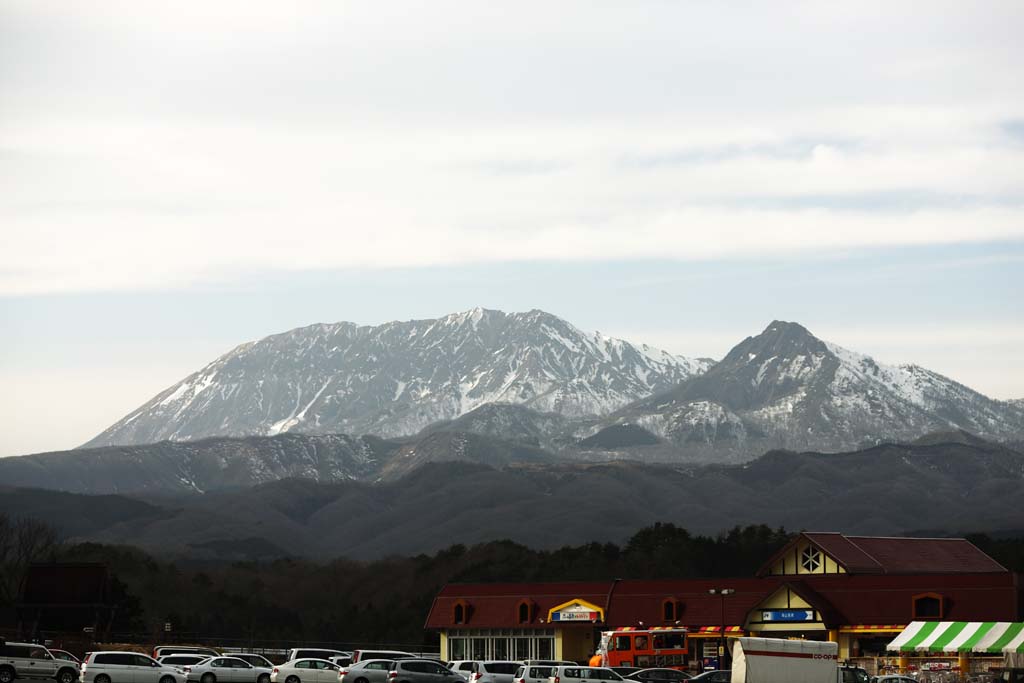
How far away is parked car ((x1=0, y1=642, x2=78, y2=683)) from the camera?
69250mm

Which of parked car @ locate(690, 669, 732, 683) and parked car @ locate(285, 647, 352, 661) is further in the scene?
parked car @ locate(285, 647, 352, 661)

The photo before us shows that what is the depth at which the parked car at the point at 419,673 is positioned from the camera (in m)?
67.7

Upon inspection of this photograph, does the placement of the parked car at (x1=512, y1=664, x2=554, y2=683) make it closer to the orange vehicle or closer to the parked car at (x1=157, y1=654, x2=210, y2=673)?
the orange vehicle

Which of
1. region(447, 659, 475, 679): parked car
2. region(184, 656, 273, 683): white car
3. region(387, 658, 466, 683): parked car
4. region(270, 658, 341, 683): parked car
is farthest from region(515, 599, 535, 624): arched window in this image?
region(270, 658, 341, 683): parked car

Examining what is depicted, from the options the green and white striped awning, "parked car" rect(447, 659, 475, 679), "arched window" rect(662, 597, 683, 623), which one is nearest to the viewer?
the green and white striped awning

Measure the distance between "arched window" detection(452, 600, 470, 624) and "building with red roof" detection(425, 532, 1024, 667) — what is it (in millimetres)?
68

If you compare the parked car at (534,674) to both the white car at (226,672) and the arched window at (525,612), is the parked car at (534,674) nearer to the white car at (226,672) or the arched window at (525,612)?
the white car at (226,672)

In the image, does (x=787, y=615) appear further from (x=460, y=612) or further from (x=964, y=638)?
(x=460, y=612)

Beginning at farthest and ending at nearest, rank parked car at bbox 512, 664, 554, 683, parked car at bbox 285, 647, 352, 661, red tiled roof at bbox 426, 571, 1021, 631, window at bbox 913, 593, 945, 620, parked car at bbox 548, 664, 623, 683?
window at bbox 913, 593, 945, 620
red tiled roof at bbox 426, 571, 1021, 631
parked car at bbox 285, 647, 352, 661
parked car at bbox 512, 664, 554, 683
parked car at bbox 548, 664, 623, 683

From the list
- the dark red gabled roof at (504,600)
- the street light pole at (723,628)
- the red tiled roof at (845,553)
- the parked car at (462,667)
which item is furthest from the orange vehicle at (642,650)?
the red tiled roof at (845,553)

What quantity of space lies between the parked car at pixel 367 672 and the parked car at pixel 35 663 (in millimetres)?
12816

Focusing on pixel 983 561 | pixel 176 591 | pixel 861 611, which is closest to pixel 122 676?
pixel 861 611

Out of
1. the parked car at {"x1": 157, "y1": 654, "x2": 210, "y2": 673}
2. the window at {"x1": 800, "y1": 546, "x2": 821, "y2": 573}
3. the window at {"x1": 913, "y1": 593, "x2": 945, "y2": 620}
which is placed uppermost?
the window at {"x1": 800, "y1": 546, "x2": 821, "y2": 573}

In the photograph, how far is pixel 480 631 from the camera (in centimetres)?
10488
